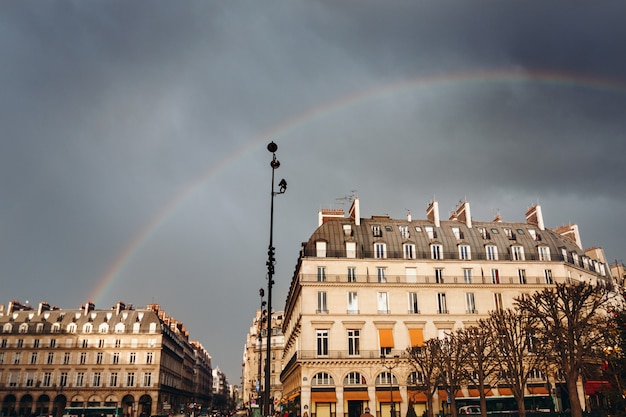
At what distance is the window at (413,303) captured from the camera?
51816 mm

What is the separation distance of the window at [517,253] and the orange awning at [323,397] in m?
24.5

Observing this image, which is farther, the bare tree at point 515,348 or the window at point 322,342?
the window at point 322,342

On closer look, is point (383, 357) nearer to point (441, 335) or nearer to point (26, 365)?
point (441, 335)

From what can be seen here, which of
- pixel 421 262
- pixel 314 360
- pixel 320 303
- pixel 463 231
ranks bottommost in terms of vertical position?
pixel 314 360

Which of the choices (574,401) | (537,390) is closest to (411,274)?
(537,390)

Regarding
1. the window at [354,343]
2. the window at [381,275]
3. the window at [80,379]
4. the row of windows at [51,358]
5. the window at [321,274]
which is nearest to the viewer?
the window at [354,343]

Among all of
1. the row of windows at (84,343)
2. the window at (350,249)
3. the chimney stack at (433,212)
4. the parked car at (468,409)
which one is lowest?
the parked car at (468,409)

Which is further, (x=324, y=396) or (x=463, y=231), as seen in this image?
(x=463, y=231)

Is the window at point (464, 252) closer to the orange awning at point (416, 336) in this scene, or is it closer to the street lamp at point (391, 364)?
the orange awning at point (416, 336)

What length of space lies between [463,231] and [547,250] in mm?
9386

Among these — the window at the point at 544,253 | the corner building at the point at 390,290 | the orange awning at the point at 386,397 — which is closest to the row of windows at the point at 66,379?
the corner building at the point at 390,290

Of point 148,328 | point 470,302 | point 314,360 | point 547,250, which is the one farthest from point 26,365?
point 547,250

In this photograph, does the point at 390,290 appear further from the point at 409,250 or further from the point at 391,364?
the point at 391,364

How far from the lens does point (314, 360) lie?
48.1 metres
